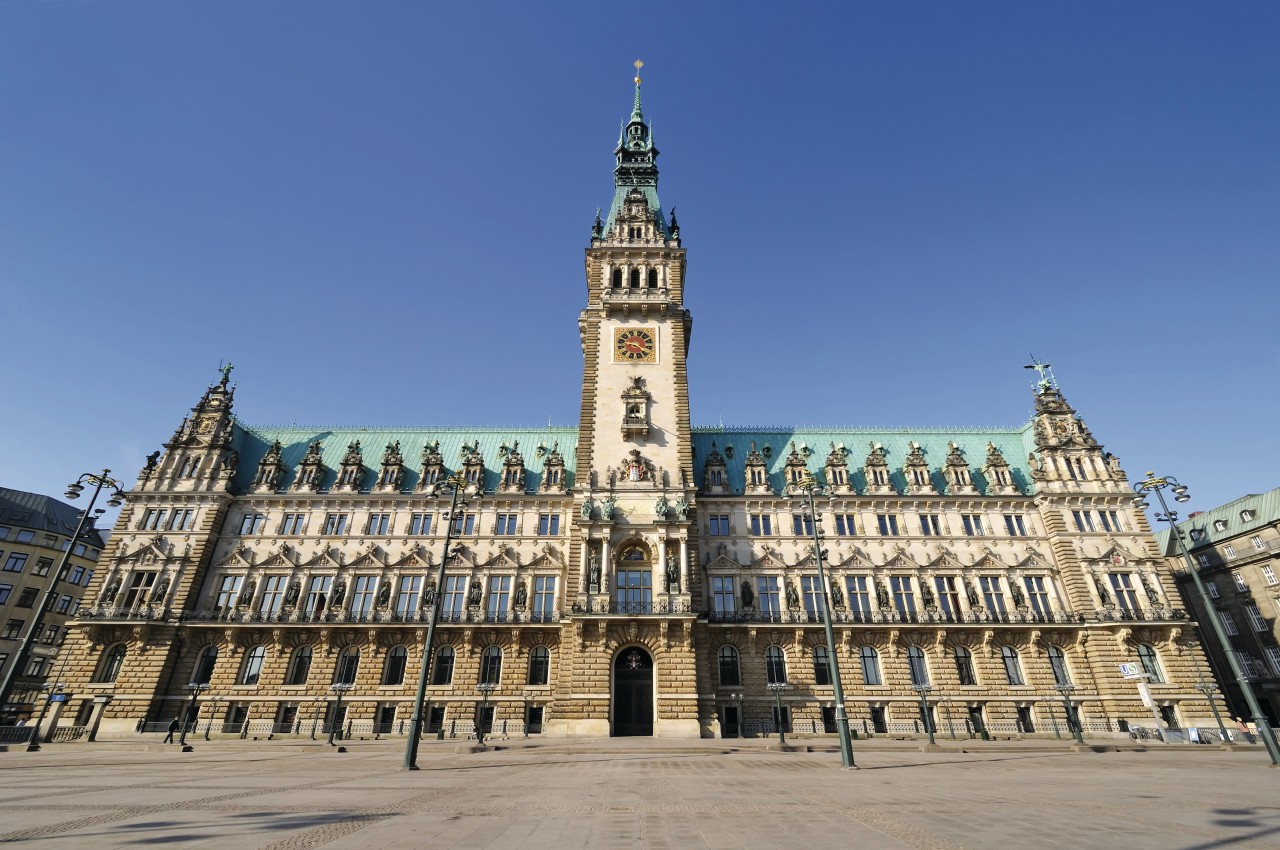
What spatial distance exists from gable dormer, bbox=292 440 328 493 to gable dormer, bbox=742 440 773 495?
3647cm

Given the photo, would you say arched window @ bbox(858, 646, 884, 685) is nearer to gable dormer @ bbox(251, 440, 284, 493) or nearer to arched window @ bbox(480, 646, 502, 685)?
arched window @ bbox(480, 646, 502, 685)

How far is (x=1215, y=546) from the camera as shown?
181ft

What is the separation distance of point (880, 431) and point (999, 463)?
33.1 ft

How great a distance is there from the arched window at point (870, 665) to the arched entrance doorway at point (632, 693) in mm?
15540

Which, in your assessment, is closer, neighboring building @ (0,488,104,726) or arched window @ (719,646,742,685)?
arched window @ (719,646,742,685)

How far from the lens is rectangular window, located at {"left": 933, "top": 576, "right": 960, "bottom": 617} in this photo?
43.1 metres

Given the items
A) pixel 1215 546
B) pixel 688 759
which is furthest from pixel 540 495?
pixel 1215 546

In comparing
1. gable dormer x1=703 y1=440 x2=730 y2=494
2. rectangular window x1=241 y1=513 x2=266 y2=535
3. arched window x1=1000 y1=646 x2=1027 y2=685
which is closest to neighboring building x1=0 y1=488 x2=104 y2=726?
rectangular window x1=241 y1=513 x2=266 y2=535

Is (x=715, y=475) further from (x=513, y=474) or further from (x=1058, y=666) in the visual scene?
(x=1058, y=666)

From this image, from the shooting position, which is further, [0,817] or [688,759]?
[688,759]

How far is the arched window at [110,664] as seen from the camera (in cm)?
4028

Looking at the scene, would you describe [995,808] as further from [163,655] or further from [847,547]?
[163,655]

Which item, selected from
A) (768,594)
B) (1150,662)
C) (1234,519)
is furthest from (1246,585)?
(768,594)

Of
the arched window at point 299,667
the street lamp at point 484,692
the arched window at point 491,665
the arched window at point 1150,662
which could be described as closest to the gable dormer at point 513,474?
the arched window at point 491,665
